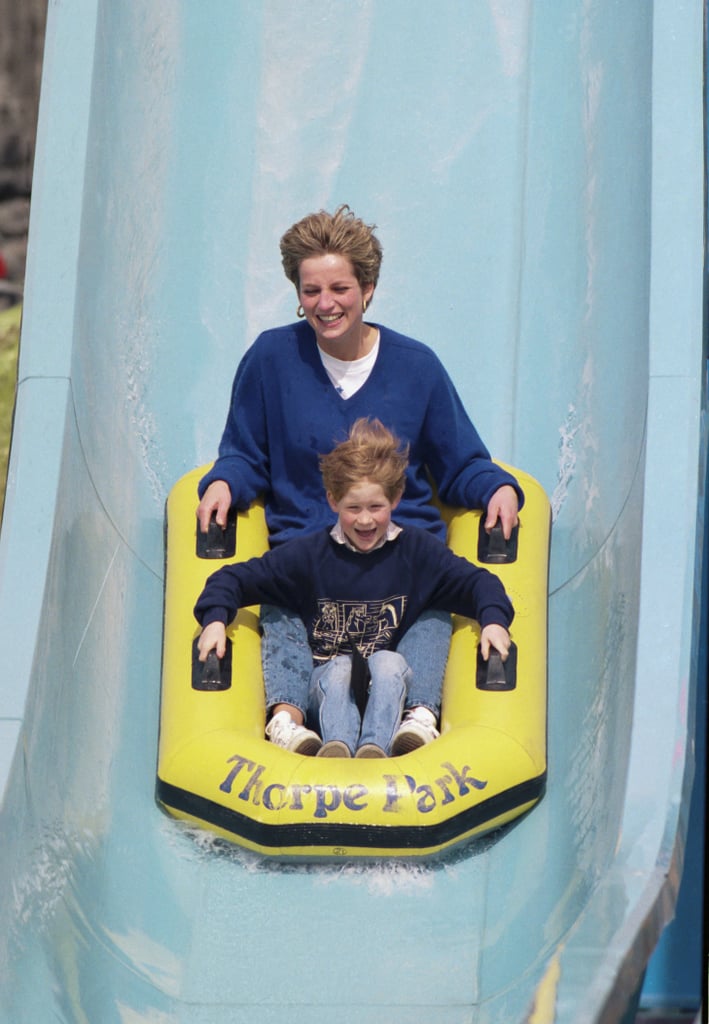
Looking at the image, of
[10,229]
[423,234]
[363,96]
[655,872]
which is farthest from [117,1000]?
[10,229]

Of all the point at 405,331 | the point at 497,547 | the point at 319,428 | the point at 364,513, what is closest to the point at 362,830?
the point at 364,513

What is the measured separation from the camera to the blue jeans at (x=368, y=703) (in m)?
3.04

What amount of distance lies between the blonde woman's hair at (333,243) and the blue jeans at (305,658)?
0.64 metres

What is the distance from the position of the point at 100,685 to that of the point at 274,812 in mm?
473

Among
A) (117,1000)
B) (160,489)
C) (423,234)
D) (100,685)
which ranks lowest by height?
(117,1000)

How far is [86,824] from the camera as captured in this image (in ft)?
9.86

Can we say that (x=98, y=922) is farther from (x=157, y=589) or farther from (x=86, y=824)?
(x=157, y=589)

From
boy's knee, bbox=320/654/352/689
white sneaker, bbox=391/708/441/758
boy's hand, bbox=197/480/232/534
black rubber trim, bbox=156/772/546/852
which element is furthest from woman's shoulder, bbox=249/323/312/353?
black rubber trim, bbox=156/772/546/852

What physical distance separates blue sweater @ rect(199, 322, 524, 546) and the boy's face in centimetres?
23

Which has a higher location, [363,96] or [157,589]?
[363,96]

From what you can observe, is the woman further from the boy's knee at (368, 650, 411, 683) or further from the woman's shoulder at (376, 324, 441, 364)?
the boy's knee at (368, 650, 411, 683)

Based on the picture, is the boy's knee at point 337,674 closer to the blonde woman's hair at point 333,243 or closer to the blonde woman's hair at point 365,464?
the blonde woman's hair at point 365,464

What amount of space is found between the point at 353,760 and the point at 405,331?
1.31 meters

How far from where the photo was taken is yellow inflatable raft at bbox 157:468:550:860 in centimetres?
292
